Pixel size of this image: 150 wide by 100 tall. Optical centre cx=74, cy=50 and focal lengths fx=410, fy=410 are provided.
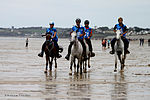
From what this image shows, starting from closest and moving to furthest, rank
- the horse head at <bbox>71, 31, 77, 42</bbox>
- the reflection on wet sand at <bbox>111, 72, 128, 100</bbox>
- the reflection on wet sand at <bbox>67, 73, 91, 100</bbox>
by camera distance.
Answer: the reflection on wet sand at <bbox>67, 73, 91, 100</bbox>, the reflection on wet sand at <bbox>111, 72, 128, 100</bbox>, the horse head at <bbox>71, 31, 77, 42</bbox>

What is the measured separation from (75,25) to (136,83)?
14.5 ft

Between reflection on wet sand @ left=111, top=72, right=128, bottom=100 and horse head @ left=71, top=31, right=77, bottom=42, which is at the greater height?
horse head @ left=71, top=31, right=77, bottom=42

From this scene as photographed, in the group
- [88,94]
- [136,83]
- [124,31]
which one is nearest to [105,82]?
[136,83]

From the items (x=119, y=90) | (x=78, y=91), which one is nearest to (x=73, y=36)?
(x=119, y=90)

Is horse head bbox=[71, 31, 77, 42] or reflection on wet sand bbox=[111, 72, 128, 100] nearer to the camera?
reflection on wet sand bbox=[111, 72, 128, 100]

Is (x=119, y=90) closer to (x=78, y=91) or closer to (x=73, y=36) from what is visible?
(x=78, y=91)

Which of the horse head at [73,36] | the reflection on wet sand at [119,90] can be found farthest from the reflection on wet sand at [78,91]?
the horse head at [73,36]

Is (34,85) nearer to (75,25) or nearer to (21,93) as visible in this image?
(21,93)

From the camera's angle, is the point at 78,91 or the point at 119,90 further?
the point at 119,90

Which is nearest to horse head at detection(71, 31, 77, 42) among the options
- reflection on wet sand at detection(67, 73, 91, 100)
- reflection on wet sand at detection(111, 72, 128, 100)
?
reflection on wet sand at detection(111, 72, 128, 100)

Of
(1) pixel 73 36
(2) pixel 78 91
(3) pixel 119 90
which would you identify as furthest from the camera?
(1) pixel 73 36

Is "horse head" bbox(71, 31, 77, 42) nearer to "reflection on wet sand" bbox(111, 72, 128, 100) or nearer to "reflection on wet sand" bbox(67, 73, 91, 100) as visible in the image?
"reflection on wet sand" bbox(111, 72, 128, 100)

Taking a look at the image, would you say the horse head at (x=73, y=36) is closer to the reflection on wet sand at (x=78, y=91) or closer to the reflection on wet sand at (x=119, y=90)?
the reflection on wet sand at (x=119, y=90)

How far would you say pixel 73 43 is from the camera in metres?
16.6
